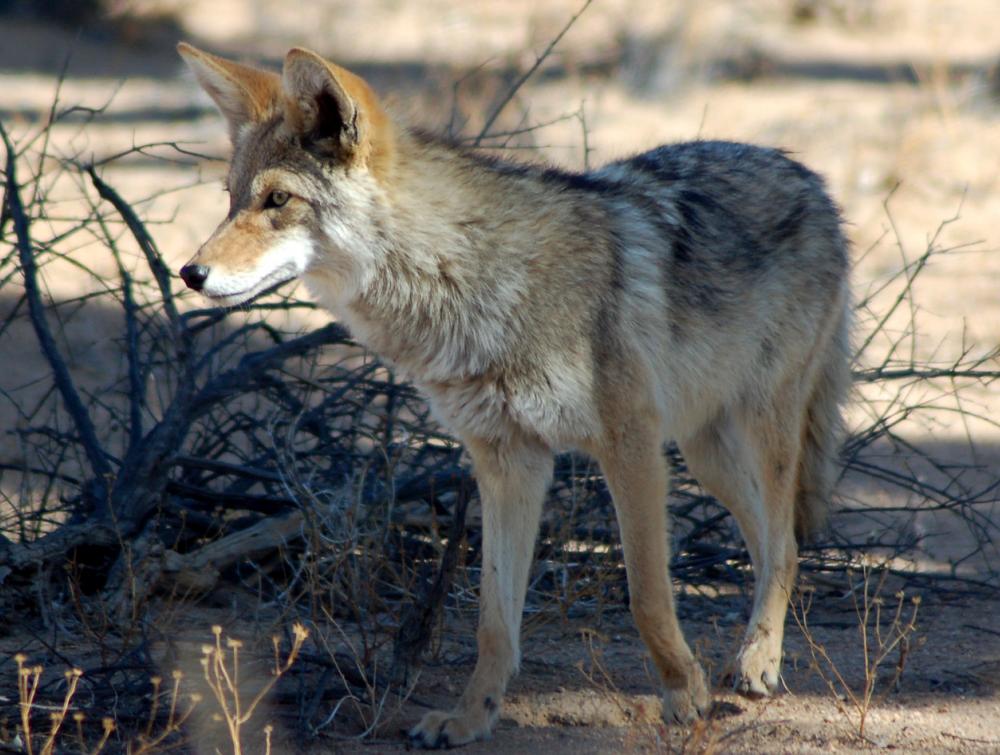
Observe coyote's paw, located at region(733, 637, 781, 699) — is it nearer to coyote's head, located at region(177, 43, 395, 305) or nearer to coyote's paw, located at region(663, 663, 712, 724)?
coyote's paw, located at region(663, 663, 712, 724)

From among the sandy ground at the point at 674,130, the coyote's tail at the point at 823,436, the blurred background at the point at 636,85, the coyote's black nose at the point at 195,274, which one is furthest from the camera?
the blurred background at the point at 636,85

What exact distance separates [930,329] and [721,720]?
5.34 metres

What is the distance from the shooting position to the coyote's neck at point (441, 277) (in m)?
3.67

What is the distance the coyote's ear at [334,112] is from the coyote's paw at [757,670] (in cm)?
199

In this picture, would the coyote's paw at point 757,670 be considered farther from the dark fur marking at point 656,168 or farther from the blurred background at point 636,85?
the blurred background at point 636,85

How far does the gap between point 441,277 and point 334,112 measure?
22.2 inches

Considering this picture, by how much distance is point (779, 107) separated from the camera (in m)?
13.5

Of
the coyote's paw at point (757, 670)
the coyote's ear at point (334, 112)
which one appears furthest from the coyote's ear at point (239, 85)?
the coyote's paw at point (757, 670)

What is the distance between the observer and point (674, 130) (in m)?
12.7

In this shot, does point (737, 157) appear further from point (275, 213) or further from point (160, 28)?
point (160, 28)

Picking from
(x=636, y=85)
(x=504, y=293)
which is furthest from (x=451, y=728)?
(x=636, y=85)

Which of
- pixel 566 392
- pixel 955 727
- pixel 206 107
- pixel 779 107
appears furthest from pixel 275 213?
pixel 779 107

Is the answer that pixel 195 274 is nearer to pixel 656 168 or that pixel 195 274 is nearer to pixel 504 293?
pixel 504 293

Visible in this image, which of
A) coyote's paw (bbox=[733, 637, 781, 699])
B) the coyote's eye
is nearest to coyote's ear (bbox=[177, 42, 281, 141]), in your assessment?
the coyote's eye
